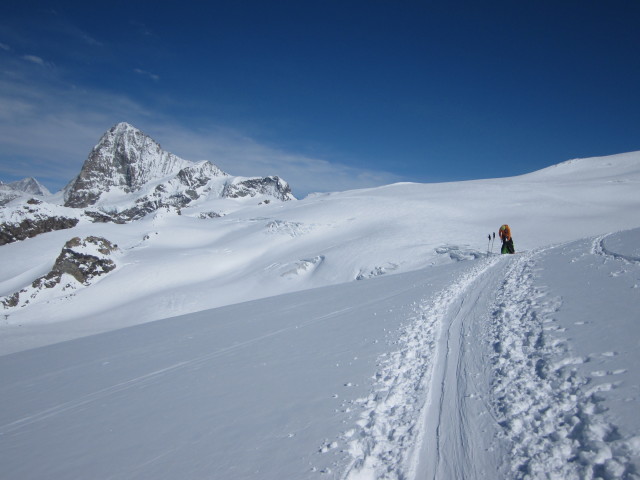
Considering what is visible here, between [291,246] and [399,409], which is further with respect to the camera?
[291,246]

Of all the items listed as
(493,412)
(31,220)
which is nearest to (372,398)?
(493,412)

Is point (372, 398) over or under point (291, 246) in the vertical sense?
under

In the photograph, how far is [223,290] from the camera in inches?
998

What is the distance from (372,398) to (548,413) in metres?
2.05

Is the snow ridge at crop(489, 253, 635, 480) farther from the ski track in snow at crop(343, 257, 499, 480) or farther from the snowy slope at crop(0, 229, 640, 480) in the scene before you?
the ski track in snow at crop(343, 257, 499, 480)

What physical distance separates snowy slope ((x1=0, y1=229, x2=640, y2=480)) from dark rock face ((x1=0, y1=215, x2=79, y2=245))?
46.4 m

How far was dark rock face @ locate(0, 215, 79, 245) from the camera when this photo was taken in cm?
4284

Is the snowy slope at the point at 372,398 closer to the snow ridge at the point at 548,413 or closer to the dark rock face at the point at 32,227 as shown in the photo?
the snow ridge at the point at 548,413

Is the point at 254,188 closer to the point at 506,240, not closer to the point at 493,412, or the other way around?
the point at 506,240

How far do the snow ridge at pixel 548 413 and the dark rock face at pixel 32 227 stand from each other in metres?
56.3

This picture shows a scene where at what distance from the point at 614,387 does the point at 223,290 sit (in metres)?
24.3

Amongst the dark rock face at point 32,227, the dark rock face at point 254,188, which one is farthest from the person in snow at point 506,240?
the dark rock face at point 254,188

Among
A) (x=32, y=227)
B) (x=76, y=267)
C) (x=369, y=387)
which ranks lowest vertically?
(x=369, y=387)

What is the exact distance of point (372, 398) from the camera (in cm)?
460
